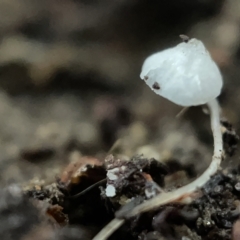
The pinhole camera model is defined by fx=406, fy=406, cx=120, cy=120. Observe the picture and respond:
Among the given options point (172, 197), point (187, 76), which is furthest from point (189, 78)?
point (172, 197)

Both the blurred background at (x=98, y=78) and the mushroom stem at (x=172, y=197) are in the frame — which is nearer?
the mushroom stem at (x=172, y=197)

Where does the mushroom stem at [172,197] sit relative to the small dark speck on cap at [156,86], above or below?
below

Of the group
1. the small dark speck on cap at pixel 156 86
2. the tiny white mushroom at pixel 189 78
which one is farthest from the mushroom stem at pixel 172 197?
the small dark speck on cap at pixel 156 86

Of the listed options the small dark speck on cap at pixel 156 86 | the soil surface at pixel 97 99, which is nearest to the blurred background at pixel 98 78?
the soil surface at pixel 97 99

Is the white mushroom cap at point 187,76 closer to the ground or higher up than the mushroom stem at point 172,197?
higher up

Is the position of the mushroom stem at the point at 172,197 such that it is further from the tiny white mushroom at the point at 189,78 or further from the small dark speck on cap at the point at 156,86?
the small dark speck on cap at the point at 156,86

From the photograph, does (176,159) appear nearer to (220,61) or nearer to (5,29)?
(220,61)

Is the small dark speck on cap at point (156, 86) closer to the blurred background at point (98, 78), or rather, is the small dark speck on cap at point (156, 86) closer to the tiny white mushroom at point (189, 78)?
the tiny white mushroom at point (189, 78)

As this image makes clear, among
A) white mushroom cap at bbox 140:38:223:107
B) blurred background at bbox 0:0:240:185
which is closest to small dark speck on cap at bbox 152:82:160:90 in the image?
white mushroom cap at bbox 140:38:223:107
